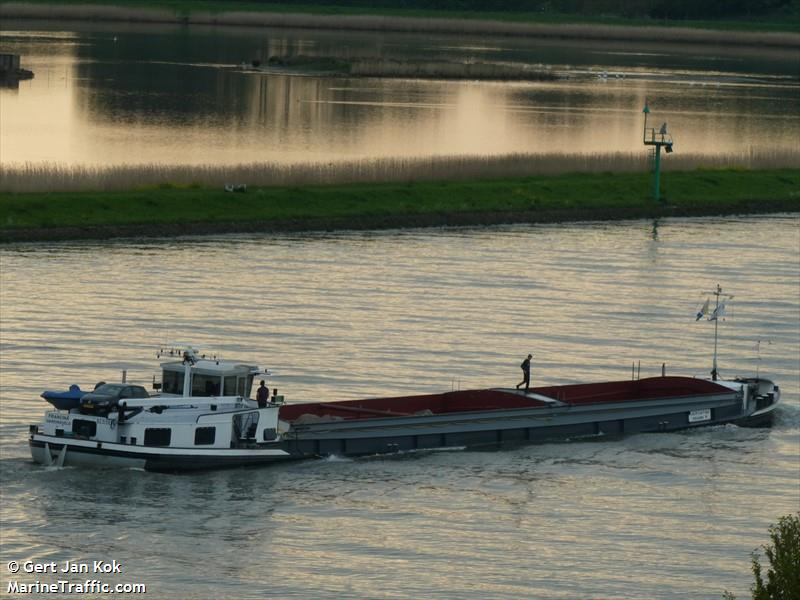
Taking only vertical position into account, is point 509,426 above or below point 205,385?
below

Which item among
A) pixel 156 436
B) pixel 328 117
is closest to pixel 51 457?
pixel 156 436

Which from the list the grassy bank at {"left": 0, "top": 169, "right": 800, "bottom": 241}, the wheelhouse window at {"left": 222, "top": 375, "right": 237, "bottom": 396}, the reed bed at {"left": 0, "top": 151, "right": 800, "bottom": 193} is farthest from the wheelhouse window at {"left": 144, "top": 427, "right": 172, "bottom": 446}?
the reed bed at {"left": 0, "top": 151, "right": 800, "bottom": 193}

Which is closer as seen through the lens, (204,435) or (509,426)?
(204,435)

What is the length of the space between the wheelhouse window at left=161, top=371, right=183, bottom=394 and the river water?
3204 mm

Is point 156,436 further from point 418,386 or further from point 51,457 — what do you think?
point 418,386

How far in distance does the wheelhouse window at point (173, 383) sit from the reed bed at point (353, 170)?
43585 mm

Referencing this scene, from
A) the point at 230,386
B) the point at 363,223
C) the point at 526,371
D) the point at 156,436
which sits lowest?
the point at 156,436

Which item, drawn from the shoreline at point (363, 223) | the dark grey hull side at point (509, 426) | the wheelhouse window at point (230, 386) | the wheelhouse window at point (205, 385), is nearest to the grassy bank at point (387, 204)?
the shoreline at point (363, 223)

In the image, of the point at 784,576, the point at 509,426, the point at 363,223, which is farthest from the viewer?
the point at 363,223

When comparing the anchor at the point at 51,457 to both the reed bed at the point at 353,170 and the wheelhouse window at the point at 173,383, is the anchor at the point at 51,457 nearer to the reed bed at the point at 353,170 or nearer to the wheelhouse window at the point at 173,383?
the wheelhouse window at the point at 173,383

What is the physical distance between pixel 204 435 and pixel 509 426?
11.2 meters

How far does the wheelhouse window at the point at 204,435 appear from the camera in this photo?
56500 millimetres

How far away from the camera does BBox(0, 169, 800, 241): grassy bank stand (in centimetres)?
9450

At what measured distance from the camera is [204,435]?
56.6 metres
